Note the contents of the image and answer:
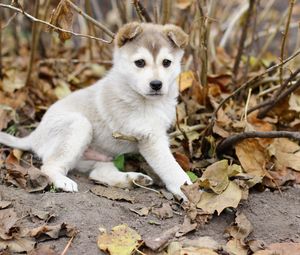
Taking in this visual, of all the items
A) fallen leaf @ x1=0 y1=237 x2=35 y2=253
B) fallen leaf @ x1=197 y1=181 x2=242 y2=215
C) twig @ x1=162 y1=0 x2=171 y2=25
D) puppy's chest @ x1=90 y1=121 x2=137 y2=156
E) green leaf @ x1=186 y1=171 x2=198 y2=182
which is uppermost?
twig @ x1=162 y1=0 x2=171 y2=25

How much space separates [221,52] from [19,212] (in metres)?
3.65

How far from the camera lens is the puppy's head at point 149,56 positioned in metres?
4.43

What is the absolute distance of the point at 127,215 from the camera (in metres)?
3.92

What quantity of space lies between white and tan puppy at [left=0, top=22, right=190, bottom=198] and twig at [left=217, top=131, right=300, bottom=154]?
19.5 inches

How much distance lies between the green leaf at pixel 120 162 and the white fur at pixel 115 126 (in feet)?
0.14

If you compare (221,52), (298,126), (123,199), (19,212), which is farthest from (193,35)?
(19,212)

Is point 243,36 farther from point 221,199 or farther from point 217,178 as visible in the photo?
point 221,199

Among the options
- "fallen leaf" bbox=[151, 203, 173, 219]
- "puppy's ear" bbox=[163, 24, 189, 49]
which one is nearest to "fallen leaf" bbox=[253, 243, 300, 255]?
"fallen leaf" bbox=[151, 203, 173, 219]

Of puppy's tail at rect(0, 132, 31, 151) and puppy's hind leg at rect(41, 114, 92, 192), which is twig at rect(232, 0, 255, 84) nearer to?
puppy's hind leg at rect(41, 114, 92, 192)

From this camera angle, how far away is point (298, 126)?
519 cm

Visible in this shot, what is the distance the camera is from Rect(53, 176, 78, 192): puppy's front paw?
13.9 feet

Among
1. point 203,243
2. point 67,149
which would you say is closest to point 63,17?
point 67,149

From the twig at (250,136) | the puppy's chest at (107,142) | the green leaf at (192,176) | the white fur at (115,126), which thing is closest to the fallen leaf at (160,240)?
the white fur at (115,126)

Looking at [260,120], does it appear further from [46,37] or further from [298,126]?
[46,37]
